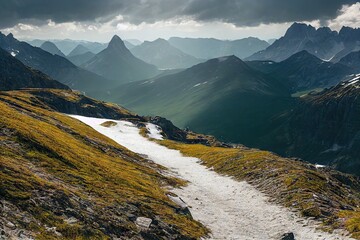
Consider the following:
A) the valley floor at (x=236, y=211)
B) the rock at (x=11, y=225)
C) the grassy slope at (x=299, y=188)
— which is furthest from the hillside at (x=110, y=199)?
the valley floor at (x=236, y=211)

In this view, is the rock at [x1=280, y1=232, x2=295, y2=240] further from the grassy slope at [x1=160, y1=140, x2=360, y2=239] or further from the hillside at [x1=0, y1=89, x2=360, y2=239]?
the grassy slope at [x1=160, y1=140, x2=360, y2=239]

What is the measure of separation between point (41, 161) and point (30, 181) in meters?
10.9

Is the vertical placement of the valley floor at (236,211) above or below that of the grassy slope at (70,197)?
below

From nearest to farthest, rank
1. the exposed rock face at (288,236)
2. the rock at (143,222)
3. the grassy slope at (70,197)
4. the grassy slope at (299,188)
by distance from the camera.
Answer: the grassy slope at (70,197), the rock at (143,222), the exposed rock face at (288,236), the grassy slope at (299,188)

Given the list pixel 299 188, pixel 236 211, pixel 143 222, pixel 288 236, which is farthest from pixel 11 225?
pixel 299 188

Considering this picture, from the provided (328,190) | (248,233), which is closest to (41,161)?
(248,233)

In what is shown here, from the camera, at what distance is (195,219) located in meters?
44.9

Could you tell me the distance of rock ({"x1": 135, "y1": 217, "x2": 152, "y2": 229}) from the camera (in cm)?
3316

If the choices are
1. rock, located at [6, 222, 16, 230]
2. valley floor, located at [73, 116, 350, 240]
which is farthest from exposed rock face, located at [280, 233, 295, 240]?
rock, located at [6, 222, 16, 230]

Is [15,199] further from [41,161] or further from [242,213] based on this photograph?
[242,213]

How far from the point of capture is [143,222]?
3378cm

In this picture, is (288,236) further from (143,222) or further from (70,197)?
(70,197)

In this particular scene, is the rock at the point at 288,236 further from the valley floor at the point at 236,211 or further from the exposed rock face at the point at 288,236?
the valley floor at the point at 236,211

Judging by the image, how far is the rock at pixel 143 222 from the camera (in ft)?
109
